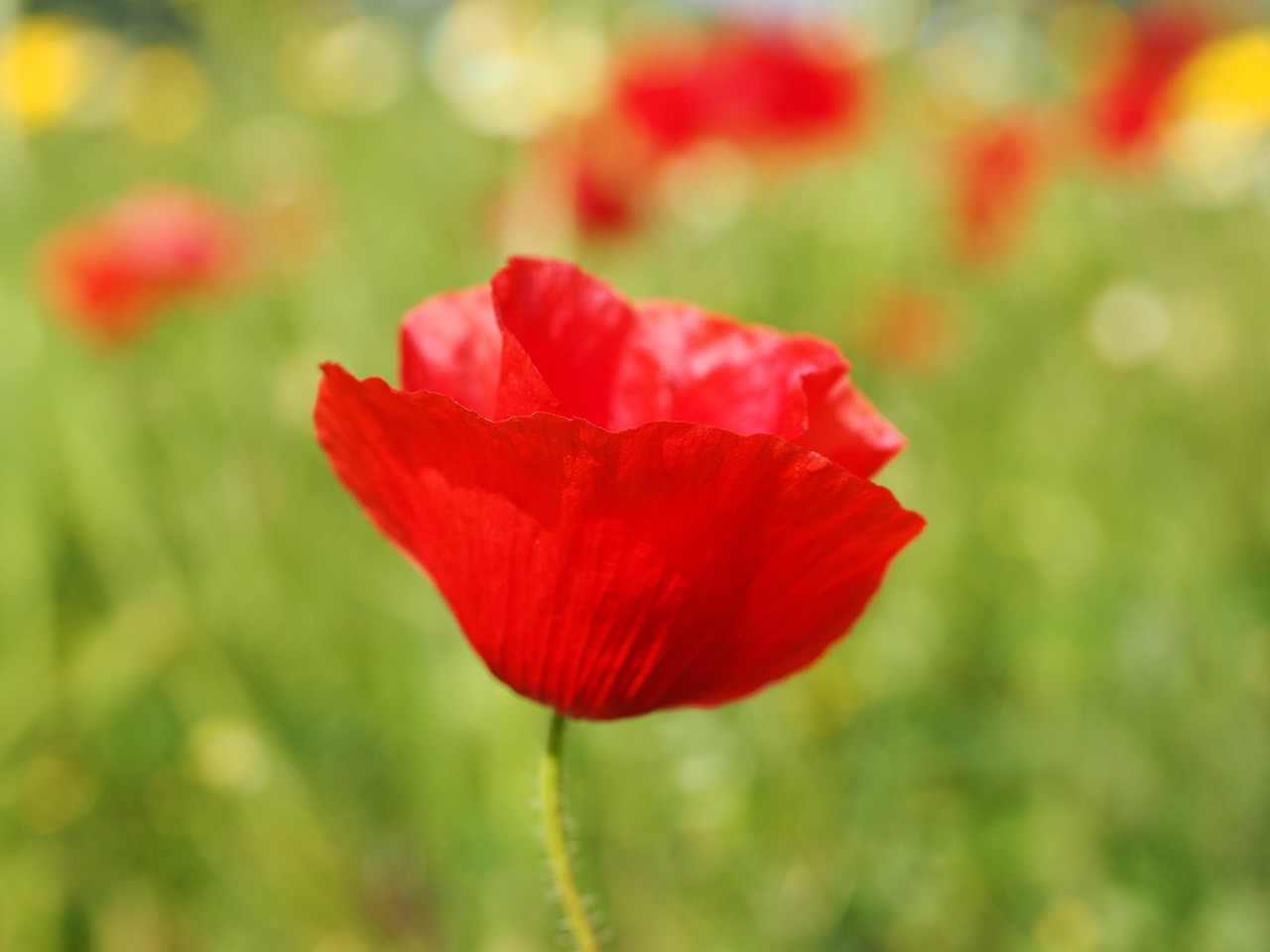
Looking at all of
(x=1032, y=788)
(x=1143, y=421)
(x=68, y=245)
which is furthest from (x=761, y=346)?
(x=1143, y=421)

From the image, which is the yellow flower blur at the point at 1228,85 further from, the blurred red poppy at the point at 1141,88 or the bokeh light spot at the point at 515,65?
the bokeh light spot at the point at 515,65

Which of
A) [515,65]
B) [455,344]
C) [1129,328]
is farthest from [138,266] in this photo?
[1129,328]

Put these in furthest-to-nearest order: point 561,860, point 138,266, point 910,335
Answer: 1. point 910,335
2. point 138,266
3. point 561,860

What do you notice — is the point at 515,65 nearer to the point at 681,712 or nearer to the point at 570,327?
the point at 681,712

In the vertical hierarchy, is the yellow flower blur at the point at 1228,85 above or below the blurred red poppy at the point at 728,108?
above

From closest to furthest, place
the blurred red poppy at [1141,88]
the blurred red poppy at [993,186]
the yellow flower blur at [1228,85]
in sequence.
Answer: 1. the blurred red poppy at [993,186]
2. the blurred red poppy at [1141,88]
3. the yellow flower blur at [1228,85]

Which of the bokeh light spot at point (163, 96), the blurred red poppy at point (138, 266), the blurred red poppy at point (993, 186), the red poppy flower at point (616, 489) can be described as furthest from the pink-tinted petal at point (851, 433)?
the bokeh light spot at point (163, 96)

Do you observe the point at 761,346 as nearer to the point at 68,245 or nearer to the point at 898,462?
the point at 898,462
